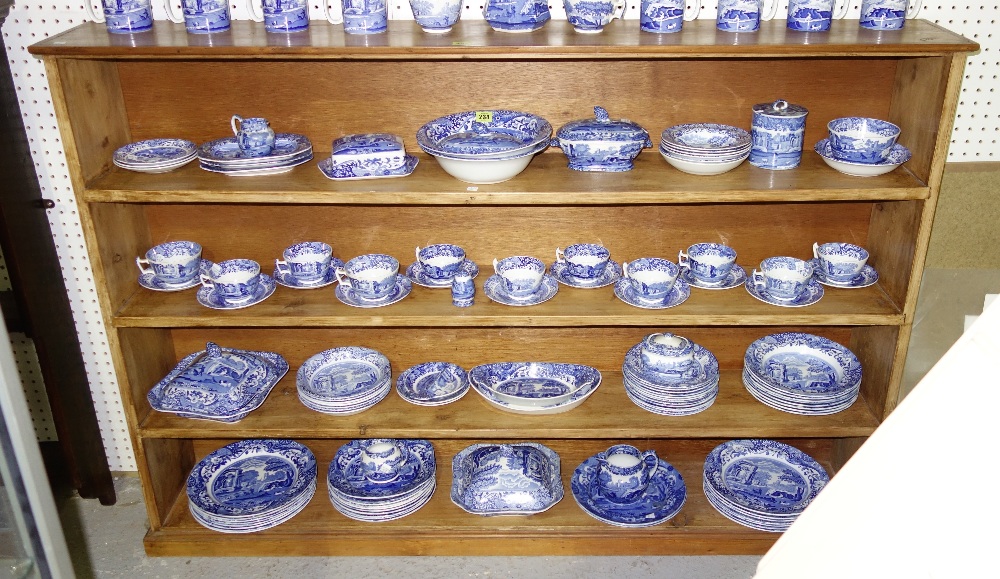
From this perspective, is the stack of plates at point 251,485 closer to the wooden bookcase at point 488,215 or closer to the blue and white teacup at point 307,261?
the wooden bookcase at point 488,215

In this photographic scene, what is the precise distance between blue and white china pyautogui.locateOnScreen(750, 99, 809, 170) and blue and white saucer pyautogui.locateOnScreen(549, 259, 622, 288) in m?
0.48

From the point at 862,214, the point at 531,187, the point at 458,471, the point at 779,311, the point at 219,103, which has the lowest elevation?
the point at 458,471

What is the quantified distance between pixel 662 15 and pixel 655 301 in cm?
74

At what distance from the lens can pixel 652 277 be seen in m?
2.32

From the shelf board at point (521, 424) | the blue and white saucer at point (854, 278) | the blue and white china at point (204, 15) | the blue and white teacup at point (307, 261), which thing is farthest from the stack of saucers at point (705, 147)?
the blue and white china at point (204, 15)

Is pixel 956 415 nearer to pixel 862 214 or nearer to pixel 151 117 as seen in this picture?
pixel 862 214

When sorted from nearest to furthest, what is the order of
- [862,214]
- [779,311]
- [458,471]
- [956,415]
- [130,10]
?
[956,415]
[130,10]
[779,311]
[862,214]
[458,471]

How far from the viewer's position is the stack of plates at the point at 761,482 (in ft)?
8.16

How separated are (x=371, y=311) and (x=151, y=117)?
2.69 feet

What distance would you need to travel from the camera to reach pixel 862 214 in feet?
8.12

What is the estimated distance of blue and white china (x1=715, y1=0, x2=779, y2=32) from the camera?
Answer: 2066mm

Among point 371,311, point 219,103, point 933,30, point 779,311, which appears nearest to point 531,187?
point 371,311

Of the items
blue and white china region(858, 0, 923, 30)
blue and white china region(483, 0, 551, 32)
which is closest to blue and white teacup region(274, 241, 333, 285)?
blue and white china region(483, 0, 551, 32)

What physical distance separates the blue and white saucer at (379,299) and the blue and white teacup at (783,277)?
39.0 inches
